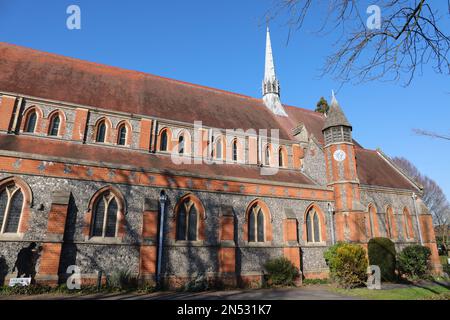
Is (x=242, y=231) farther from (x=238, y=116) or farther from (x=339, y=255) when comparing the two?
(x=238, y=116)

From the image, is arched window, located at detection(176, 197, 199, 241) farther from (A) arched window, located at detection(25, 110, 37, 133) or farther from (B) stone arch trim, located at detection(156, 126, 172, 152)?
(A) arched window, located at detection(25, 110, 37, 133)

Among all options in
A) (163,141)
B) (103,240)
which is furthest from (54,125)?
(103,240)

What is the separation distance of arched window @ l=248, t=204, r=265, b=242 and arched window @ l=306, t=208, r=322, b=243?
10.6 ft

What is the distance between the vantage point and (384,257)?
1738 cm

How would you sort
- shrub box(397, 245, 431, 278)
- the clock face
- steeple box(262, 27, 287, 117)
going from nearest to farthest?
shrub box(397, 245, 431, 278) → the clock face → steeple box(262, 27, 287, 117)

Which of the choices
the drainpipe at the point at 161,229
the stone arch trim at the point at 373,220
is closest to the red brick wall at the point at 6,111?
the drainpipe at the point at 161,229

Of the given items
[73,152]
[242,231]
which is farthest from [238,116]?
[73,152]

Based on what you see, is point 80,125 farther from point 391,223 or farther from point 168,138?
point 391,223

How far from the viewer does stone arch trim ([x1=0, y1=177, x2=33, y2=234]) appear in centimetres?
1211

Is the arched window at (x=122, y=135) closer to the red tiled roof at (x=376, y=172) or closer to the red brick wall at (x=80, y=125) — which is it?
the red brick wall at (x=80, y=125)

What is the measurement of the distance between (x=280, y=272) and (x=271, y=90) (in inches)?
746

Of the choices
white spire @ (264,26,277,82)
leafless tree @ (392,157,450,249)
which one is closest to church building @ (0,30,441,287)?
white spire @ (264,26,277,82)

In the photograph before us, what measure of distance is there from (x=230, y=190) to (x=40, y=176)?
Answer: 9311mm
